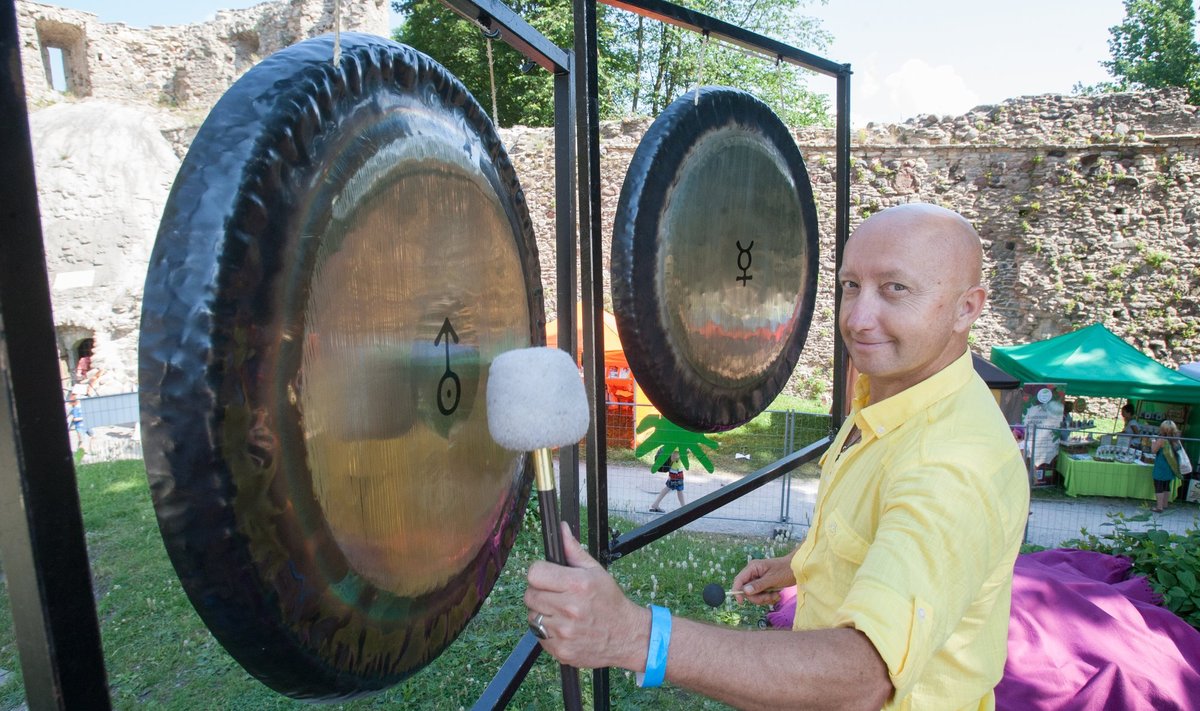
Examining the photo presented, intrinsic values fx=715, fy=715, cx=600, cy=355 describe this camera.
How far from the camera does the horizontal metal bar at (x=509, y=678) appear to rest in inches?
57.6

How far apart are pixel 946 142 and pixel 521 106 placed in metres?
9.24

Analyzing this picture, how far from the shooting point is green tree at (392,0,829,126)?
15859 millimetres

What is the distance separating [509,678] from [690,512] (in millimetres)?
754

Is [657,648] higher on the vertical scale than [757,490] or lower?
higher

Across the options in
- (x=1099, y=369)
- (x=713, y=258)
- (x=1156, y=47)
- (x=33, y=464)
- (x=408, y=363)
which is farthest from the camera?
(x=1156, y=47)

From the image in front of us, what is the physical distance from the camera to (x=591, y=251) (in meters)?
1.70

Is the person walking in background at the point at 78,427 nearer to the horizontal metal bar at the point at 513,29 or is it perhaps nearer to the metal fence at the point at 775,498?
the metal fence at the point at 775,498

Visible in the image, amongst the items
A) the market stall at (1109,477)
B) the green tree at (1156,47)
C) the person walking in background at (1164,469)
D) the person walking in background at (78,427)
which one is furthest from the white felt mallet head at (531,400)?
the green tree at (1156,47)

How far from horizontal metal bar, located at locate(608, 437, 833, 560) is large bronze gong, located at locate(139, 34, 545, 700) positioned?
0.65m

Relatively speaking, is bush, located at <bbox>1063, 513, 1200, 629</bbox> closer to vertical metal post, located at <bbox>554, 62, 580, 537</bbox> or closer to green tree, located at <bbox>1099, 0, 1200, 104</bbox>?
vertical metal post, located at <bbox>554, 62, 580, 537</bbox>

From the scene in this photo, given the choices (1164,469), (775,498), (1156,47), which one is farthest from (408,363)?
(1156,47)

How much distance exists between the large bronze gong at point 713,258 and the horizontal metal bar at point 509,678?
68cm

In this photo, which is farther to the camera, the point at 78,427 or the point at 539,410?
the point at 78,427

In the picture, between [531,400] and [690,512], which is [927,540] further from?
[690,512]
